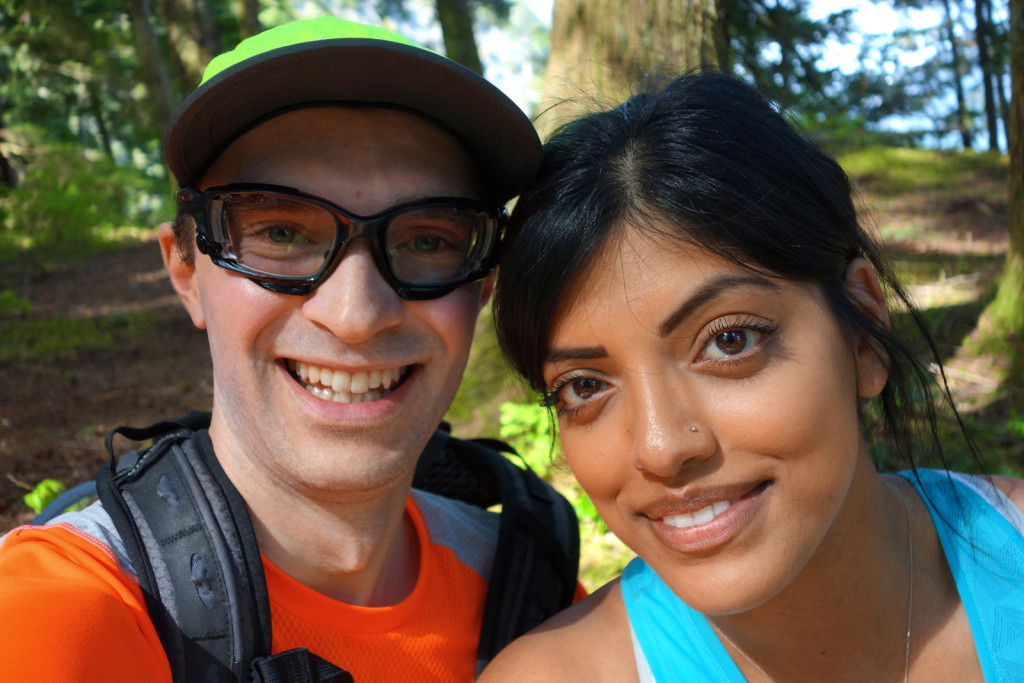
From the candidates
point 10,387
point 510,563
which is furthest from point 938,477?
point 10,387

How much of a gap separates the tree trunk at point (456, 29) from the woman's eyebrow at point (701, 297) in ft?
Result: 26.1

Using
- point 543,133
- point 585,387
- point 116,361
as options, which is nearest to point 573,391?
point 585,387

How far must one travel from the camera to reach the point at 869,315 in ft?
6.15

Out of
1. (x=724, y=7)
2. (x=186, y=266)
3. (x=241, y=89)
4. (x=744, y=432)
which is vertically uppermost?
(x=724, y=7)

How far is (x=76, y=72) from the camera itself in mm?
12648

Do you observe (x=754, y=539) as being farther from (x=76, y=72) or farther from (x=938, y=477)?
(x=76, y=72)

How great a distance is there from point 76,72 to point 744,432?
14046 mm

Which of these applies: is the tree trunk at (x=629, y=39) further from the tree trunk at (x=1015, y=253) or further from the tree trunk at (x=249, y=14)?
the tree trunk at (x=249, y=14)

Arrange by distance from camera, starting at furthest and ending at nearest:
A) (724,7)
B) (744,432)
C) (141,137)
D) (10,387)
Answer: (141,137) → (10,387) → (724,7) → (744,432)

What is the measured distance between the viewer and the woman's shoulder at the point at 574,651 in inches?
74.2

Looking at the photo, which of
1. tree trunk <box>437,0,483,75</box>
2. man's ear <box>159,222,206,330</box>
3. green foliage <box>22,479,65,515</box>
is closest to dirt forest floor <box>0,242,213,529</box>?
green foliage <box>22,479,65,515</box>

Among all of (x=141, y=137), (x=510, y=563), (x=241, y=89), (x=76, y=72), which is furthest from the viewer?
(x=141, y=137)

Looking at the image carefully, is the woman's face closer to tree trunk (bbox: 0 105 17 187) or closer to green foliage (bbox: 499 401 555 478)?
green foliage (bbox: 499 401 555 478)

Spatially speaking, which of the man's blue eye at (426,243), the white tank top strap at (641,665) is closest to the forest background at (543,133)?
the man's blue eye at (426,243)
